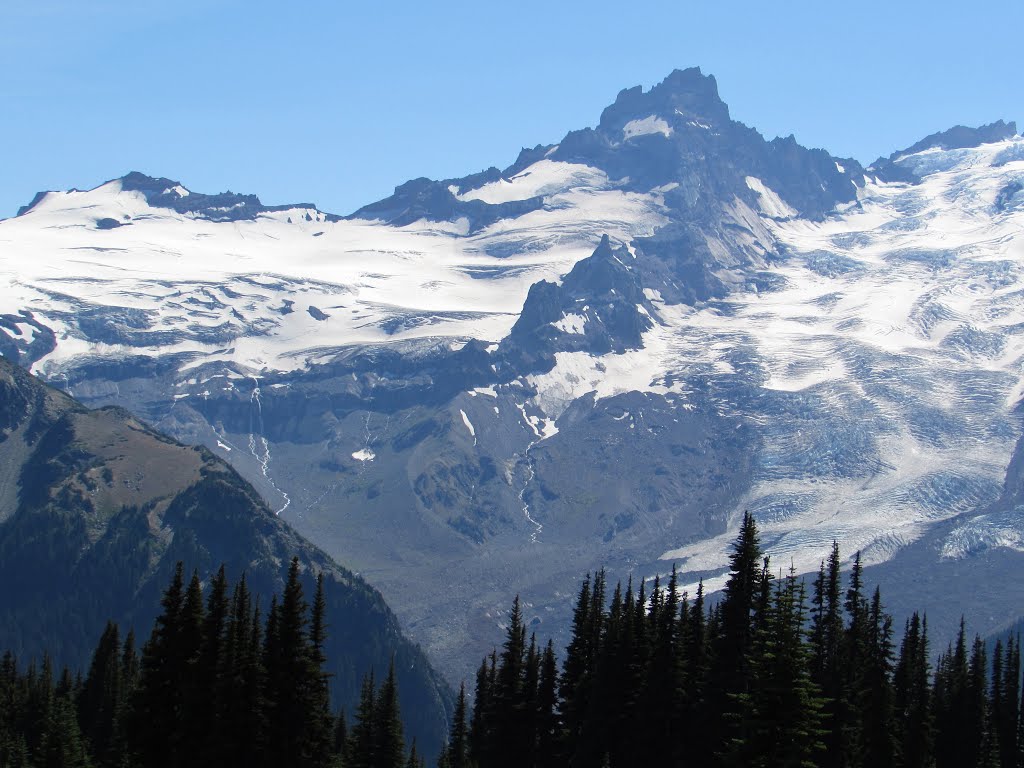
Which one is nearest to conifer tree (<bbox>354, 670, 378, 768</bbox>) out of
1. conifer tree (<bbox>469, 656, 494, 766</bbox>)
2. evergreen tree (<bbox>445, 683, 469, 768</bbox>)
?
conifer tree (<bbox>469, 656, 494, 766</bbox>)

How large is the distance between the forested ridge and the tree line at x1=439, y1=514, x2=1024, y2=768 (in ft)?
0.49

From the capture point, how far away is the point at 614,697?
11400 centimetres

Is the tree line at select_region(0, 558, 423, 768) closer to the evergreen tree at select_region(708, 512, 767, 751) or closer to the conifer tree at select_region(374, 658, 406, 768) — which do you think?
the evergreen tree at select_region(708, 512, 767, 751)

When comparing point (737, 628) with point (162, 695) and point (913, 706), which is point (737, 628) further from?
A: point (162, 695)

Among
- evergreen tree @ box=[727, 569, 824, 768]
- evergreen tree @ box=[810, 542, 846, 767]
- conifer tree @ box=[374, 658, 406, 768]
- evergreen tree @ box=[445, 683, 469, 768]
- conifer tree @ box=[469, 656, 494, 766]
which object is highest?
evergreen tree @ box=[727, 569, 824, 768]

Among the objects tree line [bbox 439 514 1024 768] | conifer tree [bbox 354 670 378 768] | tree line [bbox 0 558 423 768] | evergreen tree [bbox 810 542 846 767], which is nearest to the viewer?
tree line [bbox 0 558 423 768]

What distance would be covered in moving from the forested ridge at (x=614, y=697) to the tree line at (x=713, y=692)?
15cm

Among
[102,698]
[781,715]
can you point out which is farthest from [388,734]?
[781,715]

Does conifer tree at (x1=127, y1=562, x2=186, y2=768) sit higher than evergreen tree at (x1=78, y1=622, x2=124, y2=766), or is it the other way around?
conifer tree at (x1=127, y1=562, x2=186, y2=768)

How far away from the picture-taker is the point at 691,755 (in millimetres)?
102250

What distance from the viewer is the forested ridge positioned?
92.2m

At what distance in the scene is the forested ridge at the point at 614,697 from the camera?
302 ft

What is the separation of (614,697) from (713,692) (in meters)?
13.2

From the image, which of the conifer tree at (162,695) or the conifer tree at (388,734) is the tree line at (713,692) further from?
the conifer tree at (162,695)
